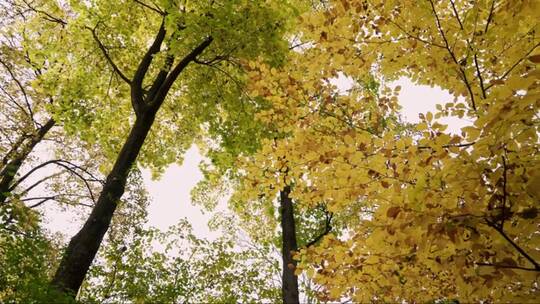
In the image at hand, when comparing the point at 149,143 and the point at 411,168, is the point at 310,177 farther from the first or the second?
the point at 149,143

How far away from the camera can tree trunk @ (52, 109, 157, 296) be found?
5.71 meters

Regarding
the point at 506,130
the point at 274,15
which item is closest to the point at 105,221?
the point at 274,15

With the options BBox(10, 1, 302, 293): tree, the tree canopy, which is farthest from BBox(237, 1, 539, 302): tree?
BBox(10, 1, 302, 293): tree

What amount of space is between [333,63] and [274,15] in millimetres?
3454

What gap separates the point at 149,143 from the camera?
1074cm

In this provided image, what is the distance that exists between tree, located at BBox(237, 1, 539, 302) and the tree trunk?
328 centimetres

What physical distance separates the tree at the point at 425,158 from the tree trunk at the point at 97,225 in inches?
129

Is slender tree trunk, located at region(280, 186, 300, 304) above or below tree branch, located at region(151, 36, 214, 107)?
below

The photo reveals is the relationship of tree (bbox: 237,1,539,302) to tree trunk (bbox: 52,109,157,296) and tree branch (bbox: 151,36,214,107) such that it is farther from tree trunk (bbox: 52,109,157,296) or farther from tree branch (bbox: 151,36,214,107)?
tree branch (bbox: 151,36,214,107)

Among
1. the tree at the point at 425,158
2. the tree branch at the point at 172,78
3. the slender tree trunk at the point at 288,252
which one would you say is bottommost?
the tree at the point at 425,158

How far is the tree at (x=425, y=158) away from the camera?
2066 millimetres

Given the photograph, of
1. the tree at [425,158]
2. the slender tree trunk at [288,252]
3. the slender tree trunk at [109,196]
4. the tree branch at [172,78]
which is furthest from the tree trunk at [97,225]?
the slender tree trunk at [288,252]

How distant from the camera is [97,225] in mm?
6312

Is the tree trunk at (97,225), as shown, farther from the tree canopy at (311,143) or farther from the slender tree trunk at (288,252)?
the slender tree trunk at (288,252)
